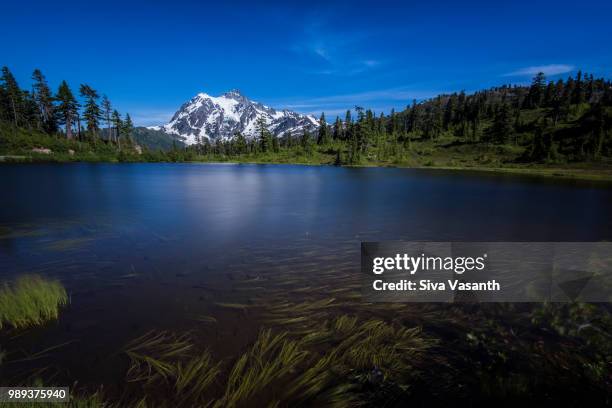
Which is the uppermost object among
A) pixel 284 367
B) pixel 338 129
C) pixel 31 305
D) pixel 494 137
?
pixel 338 129

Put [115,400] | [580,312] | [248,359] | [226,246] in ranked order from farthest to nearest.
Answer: [226,246] → [580,312] → [248,359] → [115,400]

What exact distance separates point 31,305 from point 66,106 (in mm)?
152386

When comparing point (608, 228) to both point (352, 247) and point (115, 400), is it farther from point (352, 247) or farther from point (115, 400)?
point (115, 400)

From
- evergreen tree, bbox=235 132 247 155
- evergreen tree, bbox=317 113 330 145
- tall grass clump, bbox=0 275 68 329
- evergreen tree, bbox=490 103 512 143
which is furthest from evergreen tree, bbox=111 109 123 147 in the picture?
evergreen tree, bbox=490 103 512 143

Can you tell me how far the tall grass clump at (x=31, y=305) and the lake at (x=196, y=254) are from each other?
372mm

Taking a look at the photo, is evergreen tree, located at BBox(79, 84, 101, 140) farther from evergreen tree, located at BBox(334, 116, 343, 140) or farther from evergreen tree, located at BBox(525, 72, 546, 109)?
evergreen tree, located at BBox(525, 72, 546, 109)

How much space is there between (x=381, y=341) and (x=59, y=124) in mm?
165132

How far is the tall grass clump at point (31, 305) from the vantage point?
23.7 feet

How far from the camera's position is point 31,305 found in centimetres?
760

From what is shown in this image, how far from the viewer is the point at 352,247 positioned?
1470 cm

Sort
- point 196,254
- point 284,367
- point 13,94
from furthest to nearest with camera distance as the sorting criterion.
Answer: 1. point 13,94
2. point 196,254
3. point 284,367

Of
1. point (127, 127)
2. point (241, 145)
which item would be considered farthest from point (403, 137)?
point (127, 127)

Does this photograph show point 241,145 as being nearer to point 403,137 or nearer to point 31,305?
point 403,137

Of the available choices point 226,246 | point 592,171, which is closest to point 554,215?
point 226,246
